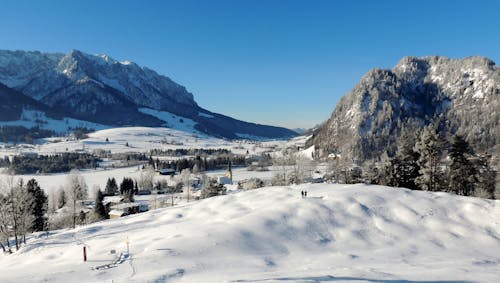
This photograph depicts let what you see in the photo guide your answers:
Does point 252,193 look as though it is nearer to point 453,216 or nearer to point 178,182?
point 453,216

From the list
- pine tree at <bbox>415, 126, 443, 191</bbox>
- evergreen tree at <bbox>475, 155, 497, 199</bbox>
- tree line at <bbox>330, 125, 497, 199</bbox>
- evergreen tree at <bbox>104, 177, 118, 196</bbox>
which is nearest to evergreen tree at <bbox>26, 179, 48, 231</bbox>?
tree line at <bbox>330, 125, 497, 199</bbox>

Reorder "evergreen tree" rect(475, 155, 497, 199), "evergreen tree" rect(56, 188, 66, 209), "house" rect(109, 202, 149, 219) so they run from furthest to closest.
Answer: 1. "evergreen tree" rect(56, 188, 66, 209)
2. "house" rect(109, 202, 149, 219)
3. "evergreen tree" rect(475, 155, 497, 199)

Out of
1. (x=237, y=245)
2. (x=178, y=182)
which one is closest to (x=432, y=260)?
(x=237, y=245)

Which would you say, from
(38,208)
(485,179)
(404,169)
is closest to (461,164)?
(404,169)

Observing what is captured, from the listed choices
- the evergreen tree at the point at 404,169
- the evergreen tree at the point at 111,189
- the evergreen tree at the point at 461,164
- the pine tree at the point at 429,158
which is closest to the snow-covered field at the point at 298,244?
the pine tree at the point at 429,158

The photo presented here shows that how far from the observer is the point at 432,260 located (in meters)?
27.0

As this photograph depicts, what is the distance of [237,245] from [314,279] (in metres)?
11.9

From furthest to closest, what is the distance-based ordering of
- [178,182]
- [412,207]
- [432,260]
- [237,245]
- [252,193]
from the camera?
[178,182] → [252,193] → [412,207] → [237,245] → [432,260]

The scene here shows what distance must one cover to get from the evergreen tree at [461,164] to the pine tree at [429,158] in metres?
2.31

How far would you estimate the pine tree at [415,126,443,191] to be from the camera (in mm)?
54344

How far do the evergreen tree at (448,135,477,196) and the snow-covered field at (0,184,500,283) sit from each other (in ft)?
48.2

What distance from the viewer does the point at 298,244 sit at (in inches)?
1236

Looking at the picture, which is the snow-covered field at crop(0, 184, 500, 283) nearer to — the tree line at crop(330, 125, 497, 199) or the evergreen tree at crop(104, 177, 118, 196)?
the tree line at crop(330, 125, 497, 199)

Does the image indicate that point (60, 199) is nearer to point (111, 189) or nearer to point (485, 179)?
point (111, 189)
